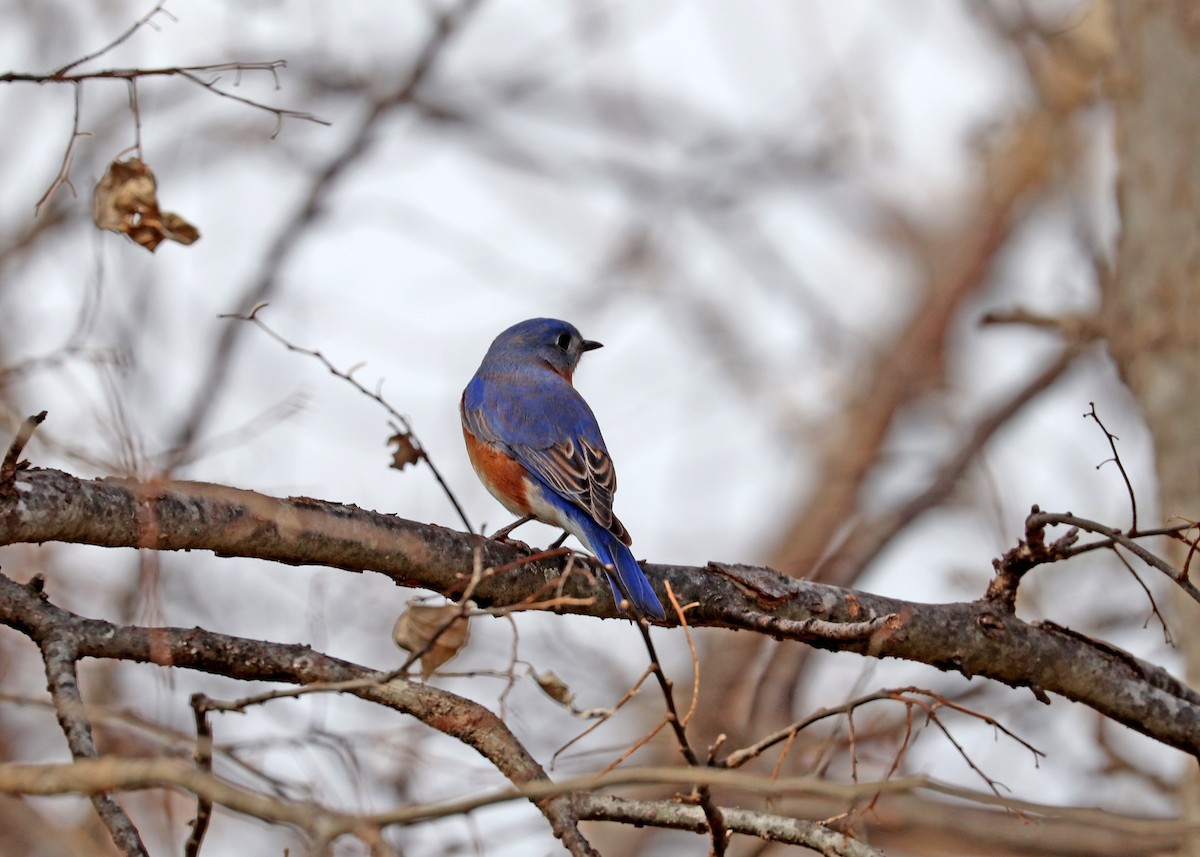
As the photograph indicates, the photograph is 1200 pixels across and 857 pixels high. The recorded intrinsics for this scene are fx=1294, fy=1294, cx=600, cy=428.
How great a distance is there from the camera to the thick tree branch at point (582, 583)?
10.1 ft

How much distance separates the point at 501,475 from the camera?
214 inches

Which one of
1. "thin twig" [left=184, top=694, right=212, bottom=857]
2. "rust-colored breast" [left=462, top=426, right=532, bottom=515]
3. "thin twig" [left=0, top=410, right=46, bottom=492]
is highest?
"rust-colored breast" [left=462, top=426, right=532, bottom=515]

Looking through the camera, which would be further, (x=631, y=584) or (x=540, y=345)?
(x=540, y=345)

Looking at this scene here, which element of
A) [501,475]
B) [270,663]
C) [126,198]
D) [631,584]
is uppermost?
[501,475]

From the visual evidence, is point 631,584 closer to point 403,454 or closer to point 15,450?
point 403,454

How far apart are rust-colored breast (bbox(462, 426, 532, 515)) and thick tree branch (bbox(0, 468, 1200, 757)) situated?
1.21m

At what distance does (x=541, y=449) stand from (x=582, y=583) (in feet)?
4.84

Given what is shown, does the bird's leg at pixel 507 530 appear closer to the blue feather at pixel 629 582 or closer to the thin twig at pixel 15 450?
the blue feather at pixel 629 582

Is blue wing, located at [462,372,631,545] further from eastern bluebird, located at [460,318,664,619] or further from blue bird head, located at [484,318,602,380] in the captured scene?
blue bird head, located at [484,318,602,380]

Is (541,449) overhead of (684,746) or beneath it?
overhead

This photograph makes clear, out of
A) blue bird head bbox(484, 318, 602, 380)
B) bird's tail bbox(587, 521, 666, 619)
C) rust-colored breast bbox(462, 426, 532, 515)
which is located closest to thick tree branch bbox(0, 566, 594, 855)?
bird's tail bbox(587, 521, 666, 619)

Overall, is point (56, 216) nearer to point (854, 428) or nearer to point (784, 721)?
point (784, 721)

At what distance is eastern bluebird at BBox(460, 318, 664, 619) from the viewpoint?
4977mm

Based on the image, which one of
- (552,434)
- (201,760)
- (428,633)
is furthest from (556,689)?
(552,434)
